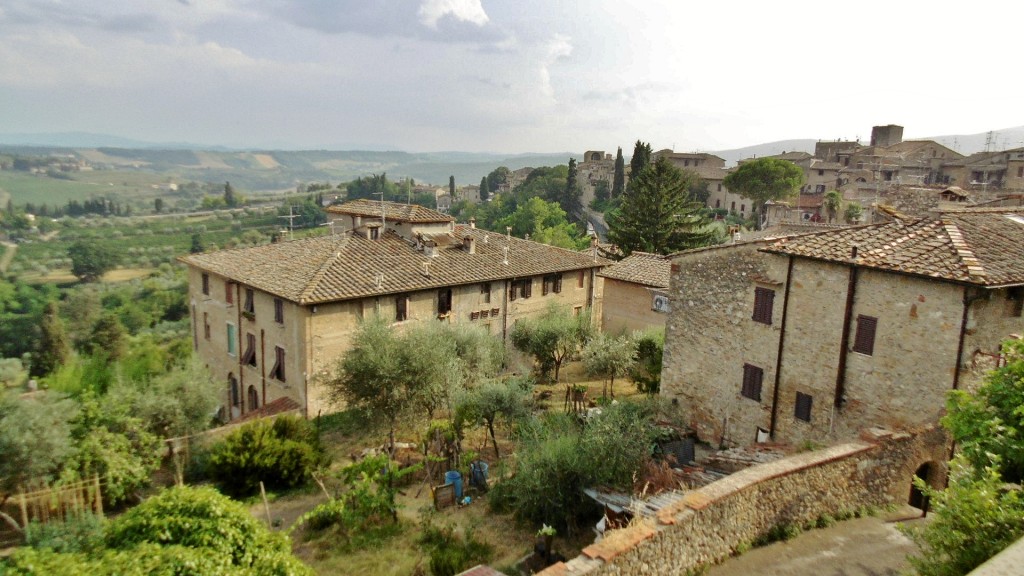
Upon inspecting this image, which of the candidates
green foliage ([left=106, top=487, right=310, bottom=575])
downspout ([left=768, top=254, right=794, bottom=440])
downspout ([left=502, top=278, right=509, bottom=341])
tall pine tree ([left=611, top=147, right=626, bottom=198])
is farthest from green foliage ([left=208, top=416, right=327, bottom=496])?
tall pine tree ([left=611, top=147, right=626, bottom=198])

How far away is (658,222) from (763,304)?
31766mm

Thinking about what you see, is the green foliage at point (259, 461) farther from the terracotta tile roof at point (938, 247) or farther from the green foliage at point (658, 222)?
the green foliage at point (658, 222)

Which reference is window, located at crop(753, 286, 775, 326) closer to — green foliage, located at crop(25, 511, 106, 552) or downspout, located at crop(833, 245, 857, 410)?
downspout, located at crop(833, 245, 857, 410)

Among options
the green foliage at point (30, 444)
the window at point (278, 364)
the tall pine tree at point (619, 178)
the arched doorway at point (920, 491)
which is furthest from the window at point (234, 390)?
the tall pine tree at point (619, 178)

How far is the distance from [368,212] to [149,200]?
186560 millimetres

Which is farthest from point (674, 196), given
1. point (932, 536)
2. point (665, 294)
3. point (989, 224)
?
point (932, 536)

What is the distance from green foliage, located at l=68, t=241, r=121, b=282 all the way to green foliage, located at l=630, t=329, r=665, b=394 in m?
98.6

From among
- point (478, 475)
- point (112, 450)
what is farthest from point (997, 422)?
point (112, 450)

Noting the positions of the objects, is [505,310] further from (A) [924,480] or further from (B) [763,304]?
(A) [924,480]

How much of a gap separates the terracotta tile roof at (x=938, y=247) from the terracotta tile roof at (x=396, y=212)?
18179mm

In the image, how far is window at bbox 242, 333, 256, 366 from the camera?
2498 centimetres

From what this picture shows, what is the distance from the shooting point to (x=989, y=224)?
1564cm

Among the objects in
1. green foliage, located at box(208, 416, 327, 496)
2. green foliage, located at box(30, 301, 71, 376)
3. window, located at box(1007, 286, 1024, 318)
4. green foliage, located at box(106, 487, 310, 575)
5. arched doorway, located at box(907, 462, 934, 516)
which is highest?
Result: window, located at box(1007, 286, 1024, 318)

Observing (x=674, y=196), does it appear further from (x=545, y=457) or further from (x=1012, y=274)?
(x=545, y=457)
